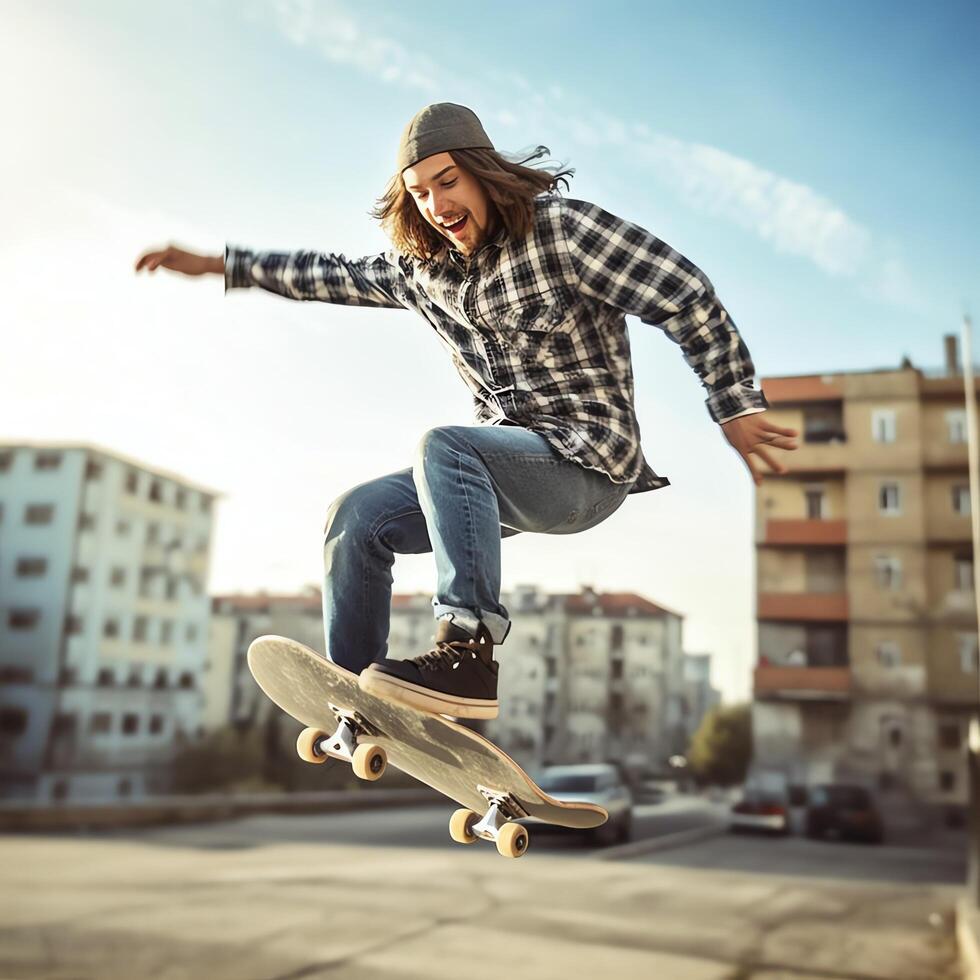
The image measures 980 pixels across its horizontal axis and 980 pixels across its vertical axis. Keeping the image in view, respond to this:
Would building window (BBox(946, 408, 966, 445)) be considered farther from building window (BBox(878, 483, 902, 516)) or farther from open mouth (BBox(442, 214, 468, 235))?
open mouth (BBox(442, 214, 468, 235))

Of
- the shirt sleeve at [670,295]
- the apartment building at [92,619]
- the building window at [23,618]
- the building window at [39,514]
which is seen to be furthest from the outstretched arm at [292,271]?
the building window at [39,514]

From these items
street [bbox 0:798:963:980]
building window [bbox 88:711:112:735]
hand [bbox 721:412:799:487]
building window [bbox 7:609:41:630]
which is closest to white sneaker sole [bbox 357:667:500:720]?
hand [bbox 721:412:799:487]

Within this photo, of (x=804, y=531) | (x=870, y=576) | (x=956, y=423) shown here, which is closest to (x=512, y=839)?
(x=804, y=531)

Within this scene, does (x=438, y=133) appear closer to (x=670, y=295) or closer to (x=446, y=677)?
(x=670, y=295)

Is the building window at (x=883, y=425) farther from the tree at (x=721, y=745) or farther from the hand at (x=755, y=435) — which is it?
the hand at (x=755, y=435)

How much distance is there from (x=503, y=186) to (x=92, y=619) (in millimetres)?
106374

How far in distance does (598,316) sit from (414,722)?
1.26 metres

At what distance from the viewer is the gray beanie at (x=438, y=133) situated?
279 cm

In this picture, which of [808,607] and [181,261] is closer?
[181,261]

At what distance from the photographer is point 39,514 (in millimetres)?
104750

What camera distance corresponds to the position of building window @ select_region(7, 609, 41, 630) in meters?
101

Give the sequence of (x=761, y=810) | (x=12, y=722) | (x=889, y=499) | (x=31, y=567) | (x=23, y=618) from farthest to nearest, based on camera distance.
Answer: (x=12, y=722), (x=23, y=618), (x=31, y=567), (x=761, y=810), (x=889, y=499)

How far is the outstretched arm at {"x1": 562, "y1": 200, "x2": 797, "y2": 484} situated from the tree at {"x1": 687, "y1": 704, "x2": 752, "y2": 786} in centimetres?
11836

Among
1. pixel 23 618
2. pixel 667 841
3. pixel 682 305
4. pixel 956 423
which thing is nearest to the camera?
pixel 682 305
